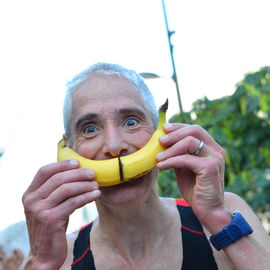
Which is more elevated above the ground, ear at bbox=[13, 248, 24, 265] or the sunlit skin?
the sunlit skin

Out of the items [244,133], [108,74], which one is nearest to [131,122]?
[108,74]

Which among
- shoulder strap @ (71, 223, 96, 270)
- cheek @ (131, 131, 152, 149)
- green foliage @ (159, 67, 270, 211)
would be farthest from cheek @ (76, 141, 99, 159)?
green foliage @ (159, 67, 270, 211)

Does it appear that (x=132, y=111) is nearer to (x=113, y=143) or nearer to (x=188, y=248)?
(x=113, y=143)

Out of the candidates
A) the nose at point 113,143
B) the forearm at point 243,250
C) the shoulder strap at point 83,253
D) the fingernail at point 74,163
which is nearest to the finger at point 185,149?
the nose at point 113,143

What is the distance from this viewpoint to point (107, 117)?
1.94 metres

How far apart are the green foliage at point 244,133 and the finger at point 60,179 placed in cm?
271

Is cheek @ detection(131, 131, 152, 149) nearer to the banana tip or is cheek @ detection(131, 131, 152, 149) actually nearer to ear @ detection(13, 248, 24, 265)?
the banana tip

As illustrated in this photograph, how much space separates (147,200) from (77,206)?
24.0 inches

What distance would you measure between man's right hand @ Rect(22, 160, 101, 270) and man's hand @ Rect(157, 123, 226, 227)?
424 millimetres

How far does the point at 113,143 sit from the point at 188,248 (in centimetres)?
86

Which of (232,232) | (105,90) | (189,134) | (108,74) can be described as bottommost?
(232,232)

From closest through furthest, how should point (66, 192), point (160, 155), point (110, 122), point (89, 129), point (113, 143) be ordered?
point (66, 192), point (160, 155), point (113, 143), point (110, 122), point (89, 129)

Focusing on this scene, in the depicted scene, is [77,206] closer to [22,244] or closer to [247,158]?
[22,244]

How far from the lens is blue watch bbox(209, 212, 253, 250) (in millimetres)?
1668
